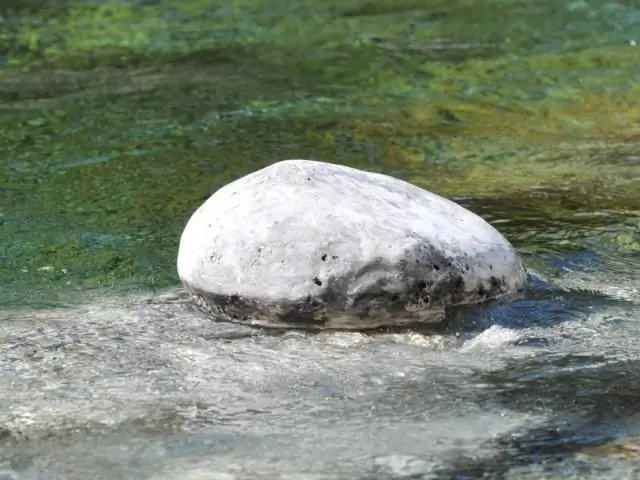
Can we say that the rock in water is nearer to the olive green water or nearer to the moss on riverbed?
the olive green water

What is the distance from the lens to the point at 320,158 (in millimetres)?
6664

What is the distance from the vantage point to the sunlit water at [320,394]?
3.08 metres

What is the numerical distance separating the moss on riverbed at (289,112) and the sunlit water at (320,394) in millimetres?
701

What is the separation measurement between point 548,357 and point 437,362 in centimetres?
35

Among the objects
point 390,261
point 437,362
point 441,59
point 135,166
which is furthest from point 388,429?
point 441,59

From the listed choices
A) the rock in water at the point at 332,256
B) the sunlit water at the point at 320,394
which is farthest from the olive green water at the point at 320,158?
the rock in water at the point at 332,256

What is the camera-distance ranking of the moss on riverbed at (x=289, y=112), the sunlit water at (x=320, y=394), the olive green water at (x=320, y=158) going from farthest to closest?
the moss on riverbed at (x=289, y=112), the olive green water at (x=320, y=158), the sunlit water at (x=320, y=394)

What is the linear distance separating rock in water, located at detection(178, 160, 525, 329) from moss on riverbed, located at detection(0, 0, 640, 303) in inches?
22.3

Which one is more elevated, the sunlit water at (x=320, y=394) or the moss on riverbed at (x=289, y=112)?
the moss on riverbed at (x=289, y=112)

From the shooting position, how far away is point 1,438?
10.7 ft

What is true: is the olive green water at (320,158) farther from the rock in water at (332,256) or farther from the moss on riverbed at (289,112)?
the rock in water at (332,256)

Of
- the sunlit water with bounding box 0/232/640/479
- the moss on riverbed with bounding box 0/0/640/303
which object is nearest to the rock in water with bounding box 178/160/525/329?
the sunlit water with bounding box 0/232/640/479

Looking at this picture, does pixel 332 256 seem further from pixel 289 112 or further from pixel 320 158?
pixel 289 112

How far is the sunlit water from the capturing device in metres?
3.08
